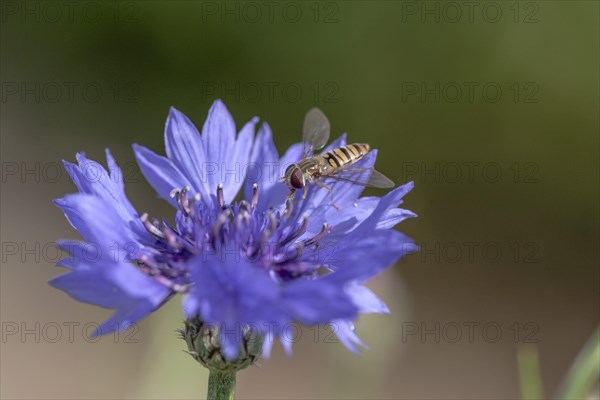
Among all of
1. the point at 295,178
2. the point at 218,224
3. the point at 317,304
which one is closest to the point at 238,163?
the point at 295,178

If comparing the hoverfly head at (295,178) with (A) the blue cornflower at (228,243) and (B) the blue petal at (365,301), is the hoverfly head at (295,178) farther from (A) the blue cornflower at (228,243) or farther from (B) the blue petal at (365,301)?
(B) the blue petal at (365,301)

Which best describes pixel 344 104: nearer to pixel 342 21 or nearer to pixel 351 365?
pixel 342 21

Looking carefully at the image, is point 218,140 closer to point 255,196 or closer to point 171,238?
point 255,196

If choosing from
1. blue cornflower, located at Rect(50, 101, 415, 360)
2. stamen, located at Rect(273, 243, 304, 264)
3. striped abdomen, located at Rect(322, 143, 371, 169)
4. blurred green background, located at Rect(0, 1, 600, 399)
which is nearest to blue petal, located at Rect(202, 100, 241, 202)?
blue cornflower, located at Rect(50, 101, 415, 360)

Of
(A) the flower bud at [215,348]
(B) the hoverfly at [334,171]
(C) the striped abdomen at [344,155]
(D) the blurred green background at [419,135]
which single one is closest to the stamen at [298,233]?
(B) the hoverfly at [334,171]

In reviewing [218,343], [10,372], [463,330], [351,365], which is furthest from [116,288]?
[463,330]

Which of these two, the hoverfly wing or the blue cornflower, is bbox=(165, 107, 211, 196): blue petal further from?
the hoverfly wing
